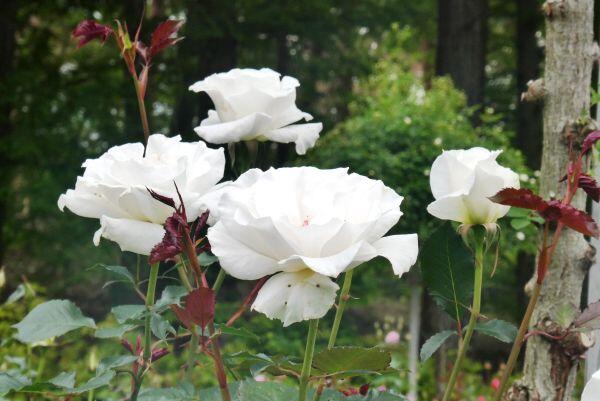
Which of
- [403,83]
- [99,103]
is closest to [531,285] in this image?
[403,83]

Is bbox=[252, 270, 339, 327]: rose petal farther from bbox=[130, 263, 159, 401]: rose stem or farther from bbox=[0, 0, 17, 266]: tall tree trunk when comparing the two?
bbox=[0, 0, 17, 266]: tall tree trunk

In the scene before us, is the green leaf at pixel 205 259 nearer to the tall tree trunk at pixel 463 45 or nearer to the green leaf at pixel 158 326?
the green leaf at pixel 158 326

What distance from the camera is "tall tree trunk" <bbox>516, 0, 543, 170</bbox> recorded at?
6.65 metres

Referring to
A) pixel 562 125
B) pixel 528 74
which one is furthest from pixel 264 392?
pixel 528 74

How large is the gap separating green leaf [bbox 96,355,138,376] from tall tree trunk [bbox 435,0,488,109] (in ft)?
16.6

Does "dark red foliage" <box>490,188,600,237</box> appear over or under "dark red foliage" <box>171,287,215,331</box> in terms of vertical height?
over

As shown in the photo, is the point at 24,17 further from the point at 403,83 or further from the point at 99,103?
the point at 403,83

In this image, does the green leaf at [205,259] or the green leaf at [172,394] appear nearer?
the green leaf at [172,394]

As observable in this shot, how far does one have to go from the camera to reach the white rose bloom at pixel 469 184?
68 centimetres

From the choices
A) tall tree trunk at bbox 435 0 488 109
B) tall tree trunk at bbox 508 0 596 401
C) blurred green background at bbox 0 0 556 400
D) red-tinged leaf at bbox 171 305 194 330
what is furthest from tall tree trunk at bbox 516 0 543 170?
red-tinged leaf at bbox 171 305 194 330

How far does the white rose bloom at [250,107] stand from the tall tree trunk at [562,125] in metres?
0.60

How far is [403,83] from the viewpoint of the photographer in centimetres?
470

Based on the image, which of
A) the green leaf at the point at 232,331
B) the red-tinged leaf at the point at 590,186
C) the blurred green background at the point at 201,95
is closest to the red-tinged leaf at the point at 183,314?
the green leaf at the point at 232,331

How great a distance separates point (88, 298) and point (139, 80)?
6.76m
